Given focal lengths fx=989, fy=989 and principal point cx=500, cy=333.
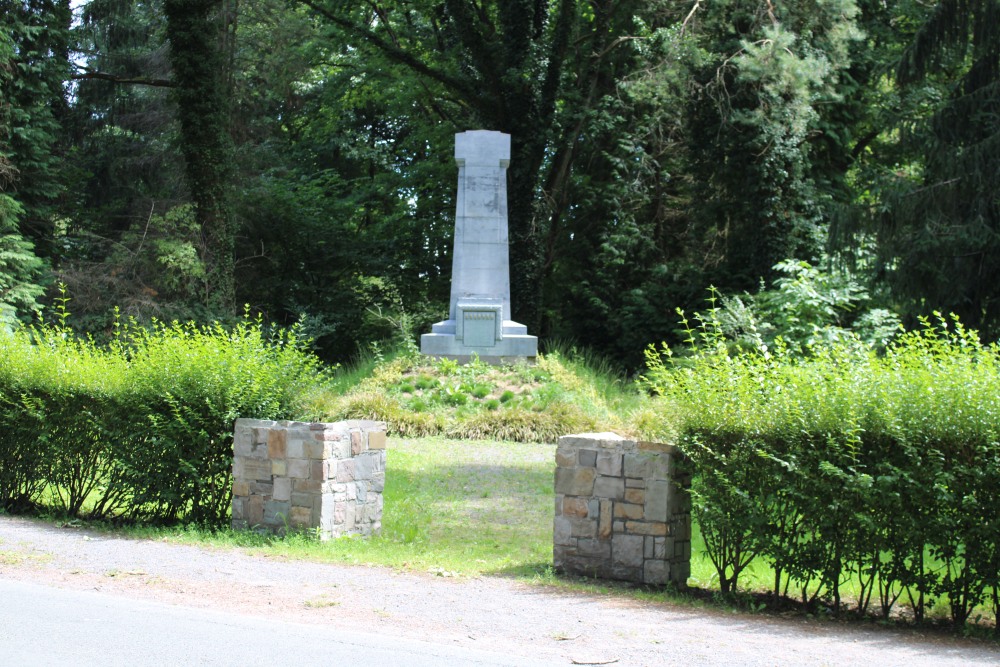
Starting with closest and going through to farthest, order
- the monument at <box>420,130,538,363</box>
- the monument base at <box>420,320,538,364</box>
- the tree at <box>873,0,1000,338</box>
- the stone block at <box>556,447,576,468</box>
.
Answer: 1. the stone block at <box>556,447,576,468</box>
2. the tree at <box>873,0,1000,338</box>
3. the monument base at <box>420,320,538,364</box>
4. the monument at <box>420,130,538,363</box>

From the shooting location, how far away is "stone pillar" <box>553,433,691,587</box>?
266 inches

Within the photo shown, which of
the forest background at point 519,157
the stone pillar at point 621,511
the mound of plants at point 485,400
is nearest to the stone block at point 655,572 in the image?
the stone pillar at point 621,511

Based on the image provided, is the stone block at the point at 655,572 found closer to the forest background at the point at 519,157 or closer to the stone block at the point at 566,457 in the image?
the stone block at the point at 566,457

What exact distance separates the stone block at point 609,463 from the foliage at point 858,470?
1.70 ft

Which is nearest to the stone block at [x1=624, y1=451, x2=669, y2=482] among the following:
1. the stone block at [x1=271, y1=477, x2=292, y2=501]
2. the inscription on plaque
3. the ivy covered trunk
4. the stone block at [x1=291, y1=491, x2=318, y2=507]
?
the stone block at [x1=291, y1=491, x2=318, y2=507]

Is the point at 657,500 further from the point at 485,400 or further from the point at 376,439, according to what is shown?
the point at 485,400

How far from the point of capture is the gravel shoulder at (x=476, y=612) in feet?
17.3

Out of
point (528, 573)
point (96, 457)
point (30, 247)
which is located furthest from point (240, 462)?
point (30, 247)

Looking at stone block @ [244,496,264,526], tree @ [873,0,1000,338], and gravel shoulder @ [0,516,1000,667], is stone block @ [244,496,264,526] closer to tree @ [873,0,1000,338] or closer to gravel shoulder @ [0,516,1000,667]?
gravel shoulder @ [0,516,1000,667]

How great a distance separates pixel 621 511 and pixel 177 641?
10.2ft

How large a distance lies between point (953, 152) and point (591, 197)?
1147cm

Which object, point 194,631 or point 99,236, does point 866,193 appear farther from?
point 194,631

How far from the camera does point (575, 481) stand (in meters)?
7.05

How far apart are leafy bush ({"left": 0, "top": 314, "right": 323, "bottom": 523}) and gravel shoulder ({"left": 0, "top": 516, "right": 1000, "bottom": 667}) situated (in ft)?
3.16
